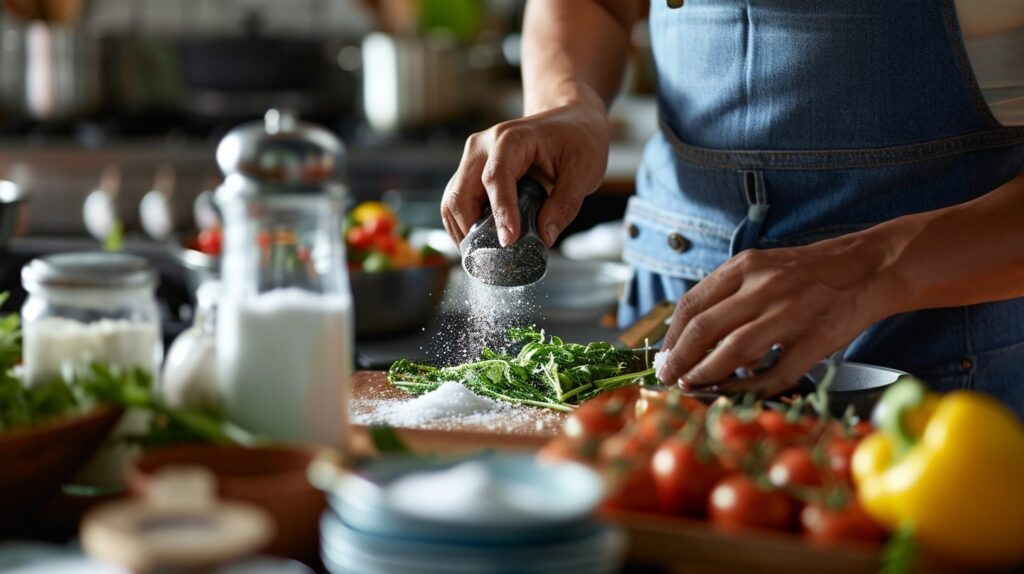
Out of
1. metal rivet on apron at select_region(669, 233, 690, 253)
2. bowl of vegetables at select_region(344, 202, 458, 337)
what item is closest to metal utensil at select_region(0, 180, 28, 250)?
bowl of vegetables at select_region(344, 202, 458, 337)

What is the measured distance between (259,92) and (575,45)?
2710 millimetres

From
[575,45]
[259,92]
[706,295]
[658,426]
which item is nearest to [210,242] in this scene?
[575,45]

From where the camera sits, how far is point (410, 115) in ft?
13.7

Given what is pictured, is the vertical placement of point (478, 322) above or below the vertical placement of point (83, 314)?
below

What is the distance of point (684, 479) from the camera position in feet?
2.87

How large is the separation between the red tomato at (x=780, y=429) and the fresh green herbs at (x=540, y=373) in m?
0.39

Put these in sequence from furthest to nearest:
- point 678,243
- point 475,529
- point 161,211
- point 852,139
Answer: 1. point 161,211
2. point 678,243
3. point 852,139
4. point 475,529

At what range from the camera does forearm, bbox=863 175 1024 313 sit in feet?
4.27

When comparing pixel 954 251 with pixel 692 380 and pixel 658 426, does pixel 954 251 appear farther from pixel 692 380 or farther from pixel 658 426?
pixel 658 426

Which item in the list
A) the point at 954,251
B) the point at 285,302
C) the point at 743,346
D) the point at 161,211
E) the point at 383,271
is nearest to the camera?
the point at 285,302

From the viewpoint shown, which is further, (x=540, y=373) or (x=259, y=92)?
(x=259, y=92)

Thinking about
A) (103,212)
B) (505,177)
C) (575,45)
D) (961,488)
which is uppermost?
(575,45)

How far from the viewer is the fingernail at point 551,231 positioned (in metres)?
1.46

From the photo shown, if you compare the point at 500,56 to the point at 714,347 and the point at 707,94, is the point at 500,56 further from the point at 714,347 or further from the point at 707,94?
the point at 714,347
